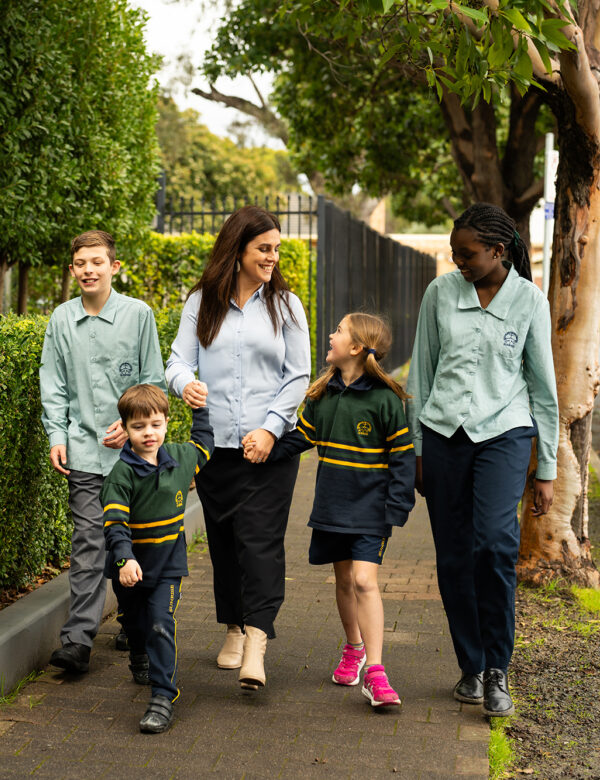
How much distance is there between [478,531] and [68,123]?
553cm

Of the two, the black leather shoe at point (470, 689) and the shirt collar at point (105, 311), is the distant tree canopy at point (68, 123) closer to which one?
the shirt collar at point (105, 311)

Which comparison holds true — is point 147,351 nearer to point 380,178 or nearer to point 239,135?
point 380,178

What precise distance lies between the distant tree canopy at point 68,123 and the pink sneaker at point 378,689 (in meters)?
5.01

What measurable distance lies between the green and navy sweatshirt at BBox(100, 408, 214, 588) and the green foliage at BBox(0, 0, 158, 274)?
432cm

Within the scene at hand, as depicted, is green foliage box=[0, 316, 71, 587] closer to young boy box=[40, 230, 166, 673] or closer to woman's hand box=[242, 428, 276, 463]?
young boy box=[40, 230, 166, 673]

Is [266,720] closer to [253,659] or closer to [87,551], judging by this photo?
[253,659]

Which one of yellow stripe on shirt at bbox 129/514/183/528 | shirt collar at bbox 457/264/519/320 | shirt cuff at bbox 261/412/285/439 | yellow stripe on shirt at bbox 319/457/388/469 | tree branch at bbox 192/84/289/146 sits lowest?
yellow stripe on shirt at bbox 129/514/183/528

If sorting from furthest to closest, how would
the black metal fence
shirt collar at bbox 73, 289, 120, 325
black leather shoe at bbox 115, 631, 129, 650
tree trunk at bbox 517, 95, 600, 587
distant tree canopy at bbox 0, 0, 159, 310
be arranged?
the black metal fence < distant tree canopy at bbox 0, 0, 159, 310 < tree trunk at bbox 517, 95, 600, 587 < black leather shoe at bbox 115, 631, 129, 650 < shirt collar at bbox 73, 289, 120, 325

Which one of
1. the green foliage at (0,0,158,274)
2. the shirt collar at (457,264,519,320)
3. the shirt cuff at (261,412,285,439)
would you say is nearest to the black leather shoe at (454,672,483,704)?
the shirt cuff at (261,412,285,439)

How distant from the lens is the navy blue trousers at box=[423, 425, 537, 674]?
12.9ft

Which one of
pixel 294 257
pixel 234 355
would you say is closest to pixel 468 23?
pixel 234 355

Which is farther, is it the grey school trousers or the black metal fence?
the black metal fence

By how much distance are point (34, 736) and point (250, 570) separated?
1.03 meters

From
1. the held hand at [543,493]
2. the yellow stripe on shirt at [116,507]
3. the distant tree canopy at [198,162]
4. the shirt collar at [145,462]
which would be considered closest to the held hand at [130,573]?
the yellow stripe on shirt at [116,507]
